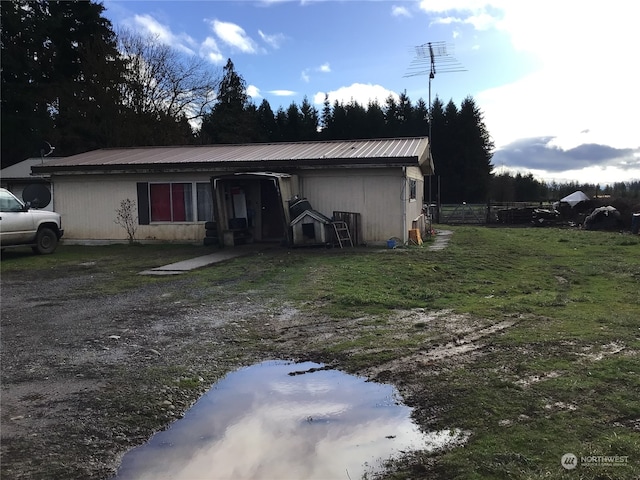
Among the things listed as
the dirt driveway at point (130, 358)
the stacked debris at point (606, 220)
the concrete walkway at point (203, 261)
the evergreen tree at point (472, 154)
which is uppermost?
the evergreen tree at point (472, 154)

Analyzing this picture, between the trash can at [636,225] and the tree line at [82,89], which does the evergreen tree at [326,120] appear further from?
the trash can at [636,225]

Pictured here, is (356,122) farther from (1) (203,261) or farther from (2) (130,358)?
(2) (130,358)

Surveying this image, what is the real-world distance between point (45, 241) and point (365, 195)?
9251mm

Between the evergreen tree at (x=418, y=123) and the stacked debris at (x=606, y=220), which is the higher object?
the evergreen tree at (x=418, y=123)

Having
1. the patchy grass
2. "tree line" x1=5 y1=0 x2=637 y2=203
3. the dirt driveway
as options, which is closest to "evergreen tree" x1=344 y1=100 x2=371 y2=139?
"tree line" x1=5 y1=0 x2=637 y2=203

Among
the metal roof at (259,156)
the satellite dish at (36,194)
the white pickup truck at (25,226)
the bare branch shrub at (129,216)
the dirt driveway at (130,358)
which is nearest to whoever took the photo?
the dirt driveway at (130,358)

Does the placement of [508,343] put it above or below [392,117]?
below

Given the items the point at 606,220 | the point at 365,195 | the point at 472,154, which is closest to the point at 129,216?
the point at 365,195

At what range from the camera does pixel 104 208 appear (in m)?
16.7

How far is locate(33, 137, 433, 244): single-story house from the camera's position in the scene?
47.3 ft

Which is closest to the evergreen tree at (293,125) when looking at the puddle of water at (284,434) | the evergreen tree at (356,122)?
the evergreen tree at (356,122)

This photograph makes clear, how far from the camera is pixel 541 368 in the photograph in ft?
14.3

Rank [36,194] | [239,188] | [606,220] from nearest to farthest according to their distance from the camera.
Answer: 1. [239,188]
2. [36,194]
3. [606,220]

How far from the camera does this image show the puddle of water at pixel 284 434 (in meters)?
3.07
